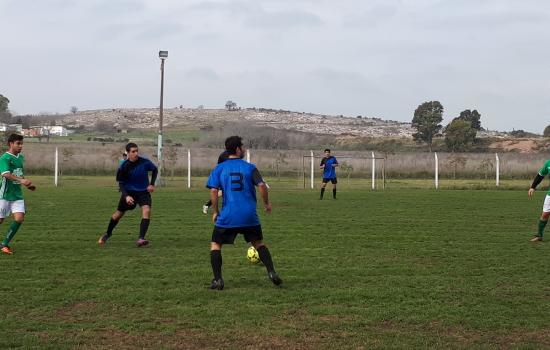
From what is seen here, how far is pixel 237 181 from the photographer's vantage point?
741 cm

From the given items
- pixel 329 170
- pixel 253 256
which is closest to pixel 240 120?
pixel 329 170

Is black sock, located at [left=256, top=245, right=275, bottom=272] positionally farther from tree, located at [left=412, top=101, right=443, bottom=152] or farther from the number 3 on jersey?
tree, located at [left=412, top=101, right=443, bottom=152]

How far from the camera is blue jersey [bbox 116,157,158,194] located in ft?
35.9

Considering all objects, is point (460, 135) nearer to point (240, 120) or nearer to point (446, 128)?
point (446, 128)

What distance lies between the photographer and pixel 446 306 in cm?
675

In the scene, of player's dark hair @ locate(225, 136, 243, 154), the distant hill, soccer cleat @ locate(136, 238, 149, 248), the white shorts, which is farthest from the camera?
the distant hill

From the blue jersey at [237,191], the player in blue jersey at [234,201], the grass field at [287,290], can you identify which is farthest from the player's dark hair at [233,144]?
the grass field at [287,290]

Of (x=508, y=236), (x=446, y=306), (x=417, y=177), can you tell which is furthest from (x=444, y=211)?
(x=417, y=177)

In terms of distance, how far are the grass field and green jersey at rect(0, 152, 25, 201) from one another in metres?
0.93

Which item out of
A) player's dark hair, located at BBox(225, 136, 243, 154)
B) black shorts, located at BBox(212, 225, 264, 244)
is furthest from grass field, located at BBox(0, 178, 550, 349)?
player's dark hair, located at BBox(225, 136, 243, 154)

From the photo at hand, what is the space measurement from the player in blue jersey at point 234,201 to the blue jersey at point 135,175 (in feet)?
12.2

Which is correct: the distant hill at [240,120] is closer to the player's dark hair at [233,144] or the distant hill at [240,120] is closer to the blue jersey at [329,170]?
the blue jersey at [329,170]

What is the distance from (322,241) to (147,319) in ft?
18.8

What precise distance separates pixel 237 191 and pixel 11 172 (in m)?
4.18
